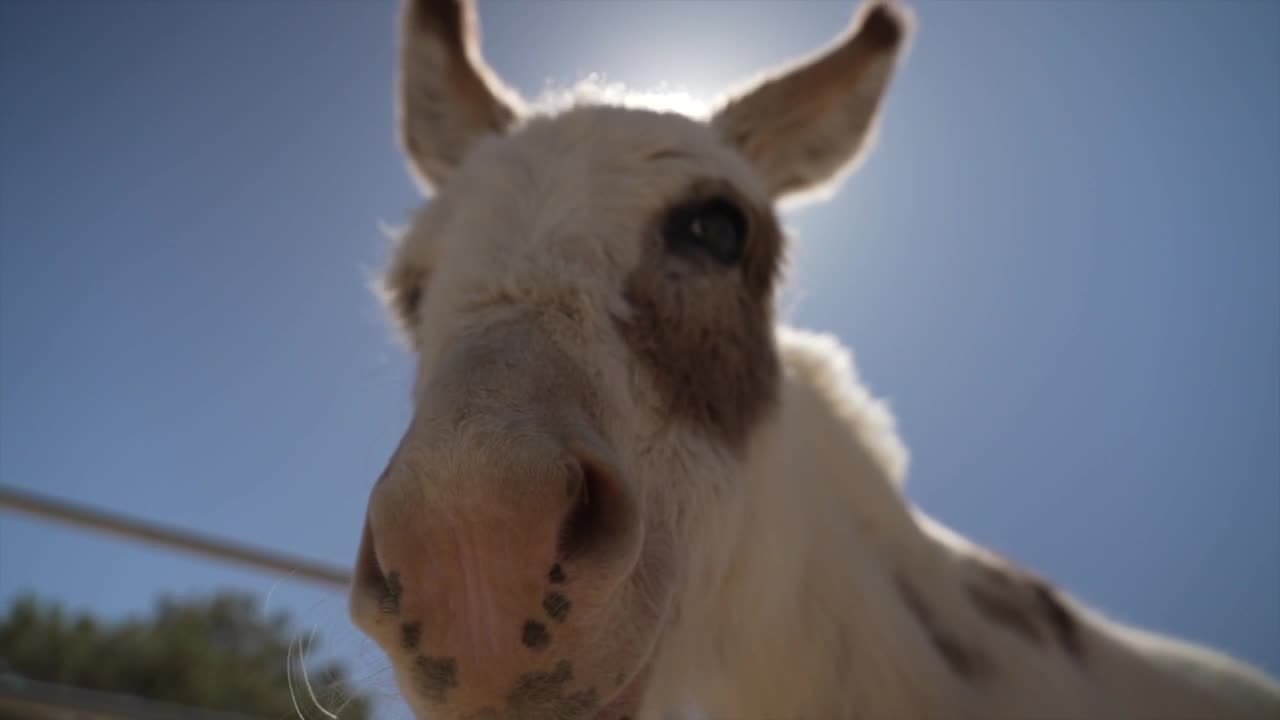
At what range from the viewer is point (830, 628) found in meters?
1.68

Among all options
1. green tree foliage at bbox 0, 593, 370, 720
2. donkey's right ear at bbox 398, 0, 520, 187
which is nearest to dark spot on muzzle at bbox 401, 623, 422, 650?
donkey's right ear at bbox 398, 0, 520, 187

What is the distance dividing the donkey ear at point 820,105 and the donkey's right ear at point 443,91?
822 mm

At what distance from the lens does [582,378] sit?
1092 mm

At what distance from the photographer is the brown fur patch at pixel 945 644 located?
182cm

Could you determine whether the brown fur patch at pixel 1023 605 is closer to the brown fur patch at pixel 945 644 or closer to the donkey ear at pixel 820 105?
the brown fur patch at pixel 945 644

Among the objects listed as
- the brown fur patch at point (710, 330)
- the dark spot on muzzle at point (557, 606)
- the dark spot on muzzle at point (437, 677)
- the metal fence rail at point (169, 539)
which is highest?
the brown fur patch at point (710, 330)

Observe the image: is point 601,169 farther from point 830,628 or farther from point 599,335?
point 830,628

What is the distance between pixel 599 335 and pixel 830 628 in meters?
0.98

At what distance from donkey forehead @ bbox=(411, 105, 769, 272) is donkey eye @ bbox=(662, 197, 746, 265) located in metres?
0.05

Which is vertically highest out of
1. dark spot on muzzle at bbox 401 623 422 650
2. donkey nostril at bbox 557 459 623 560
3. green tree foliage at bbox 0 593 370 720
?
donkey nostril at bbox 557 459 623 560

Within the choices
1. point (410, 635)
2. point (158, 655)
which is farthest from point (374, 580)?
point (158, 655)

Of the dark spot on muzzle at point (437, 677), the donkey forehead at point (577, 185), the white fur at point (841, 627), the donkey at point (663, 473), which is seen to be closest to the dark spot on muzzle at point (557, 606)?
the donkey at point (663, 473)

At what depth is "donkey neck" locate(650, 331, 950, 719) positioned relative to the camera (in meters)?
1.55

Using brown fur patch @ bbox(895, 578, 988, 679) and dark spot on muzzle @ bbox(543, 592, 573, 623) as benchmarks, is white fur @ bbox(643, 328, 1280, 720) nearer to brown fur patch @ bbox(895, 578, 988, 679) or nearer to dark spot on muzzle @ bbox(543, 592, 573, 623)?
brown fur patch @ bbox(895, 578, 988, 679)
